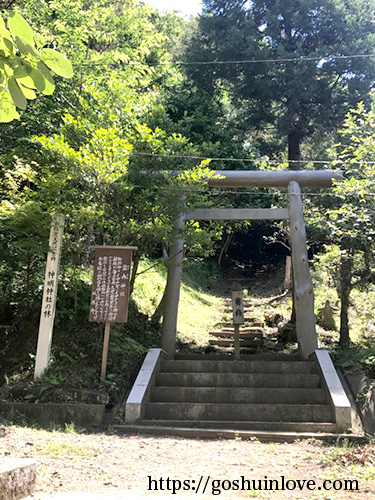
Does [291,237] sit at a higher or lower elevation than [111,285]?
higher

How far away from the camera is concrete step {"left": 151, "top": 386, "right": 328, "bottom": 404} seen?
275 inches

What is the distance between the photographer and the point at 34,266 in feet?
27.8

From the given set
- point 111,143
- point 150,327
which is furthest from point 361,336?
point 111,143

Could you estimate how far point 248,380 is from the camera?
7512 mm

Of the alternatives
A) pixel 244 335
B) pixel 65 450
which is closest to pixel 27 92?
pixel 65 450

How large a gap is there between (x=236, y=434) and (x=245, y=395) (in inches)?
45.7

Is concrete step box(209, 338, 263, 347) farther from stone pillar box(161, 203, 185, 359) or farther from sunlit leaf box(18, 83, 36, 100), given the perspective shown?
sunlit leaf box(18, 83, 36, 100)

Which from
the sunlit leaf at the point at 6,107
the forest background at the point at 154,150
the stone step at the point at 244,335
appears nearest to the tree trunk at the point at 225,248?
the forest background at the point at 154,150

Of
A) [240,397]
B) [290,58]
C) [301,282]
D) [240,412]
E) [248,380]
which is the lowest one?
[240,412]

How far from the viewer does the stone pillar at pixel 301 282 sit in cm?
857

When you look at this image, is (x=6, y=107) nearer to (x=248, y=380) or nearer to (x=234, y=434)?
(x=234, y=434)

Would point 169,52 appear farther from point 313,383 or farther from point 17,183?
point 313,383

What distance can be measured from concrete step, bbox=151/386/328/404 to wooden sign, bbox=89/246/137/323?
158cm

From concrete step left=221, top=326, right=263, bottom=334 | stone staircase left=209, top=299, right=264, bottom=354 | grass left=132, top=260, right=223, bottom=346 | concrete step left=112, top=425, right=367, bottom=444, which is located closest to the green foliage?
concrete step left=112, top=425, right=367, bottom=444
